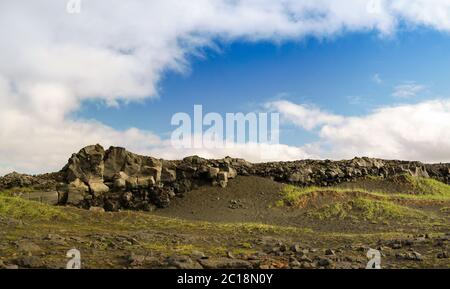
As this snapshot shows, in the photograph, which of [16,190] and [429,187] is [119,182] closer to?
[16,190]

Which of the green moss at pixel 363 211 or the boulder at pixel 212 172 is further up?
the boulder at pixel 212 172

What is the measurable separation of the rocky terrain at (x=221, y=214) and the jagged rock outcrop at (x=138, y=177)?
6cm

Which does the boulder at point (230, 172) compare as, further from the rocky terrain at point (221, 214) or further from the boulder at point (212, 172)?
the boulder at point (212, 172)

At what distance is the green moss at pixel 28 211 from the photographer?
62.7 ft

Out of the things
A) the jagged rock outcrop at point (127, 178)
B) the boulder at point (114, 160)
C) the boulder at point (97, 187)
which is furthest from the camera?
the boulder at point (114, 160)

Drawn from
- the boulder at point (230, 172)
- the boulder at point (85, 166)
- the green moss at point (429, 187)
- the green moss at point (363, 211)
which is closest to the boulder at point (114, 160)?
the boulder at point (85, 166)

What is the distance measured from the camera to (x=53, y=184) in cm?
2688

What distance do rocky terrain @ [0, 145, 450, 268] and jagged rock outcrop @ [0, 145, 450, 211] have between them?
0.20 feet

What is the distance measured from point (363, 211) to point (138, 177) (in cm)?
1212

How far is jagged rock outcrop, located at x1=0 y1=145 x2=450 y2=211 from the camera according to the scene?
1009 inches
